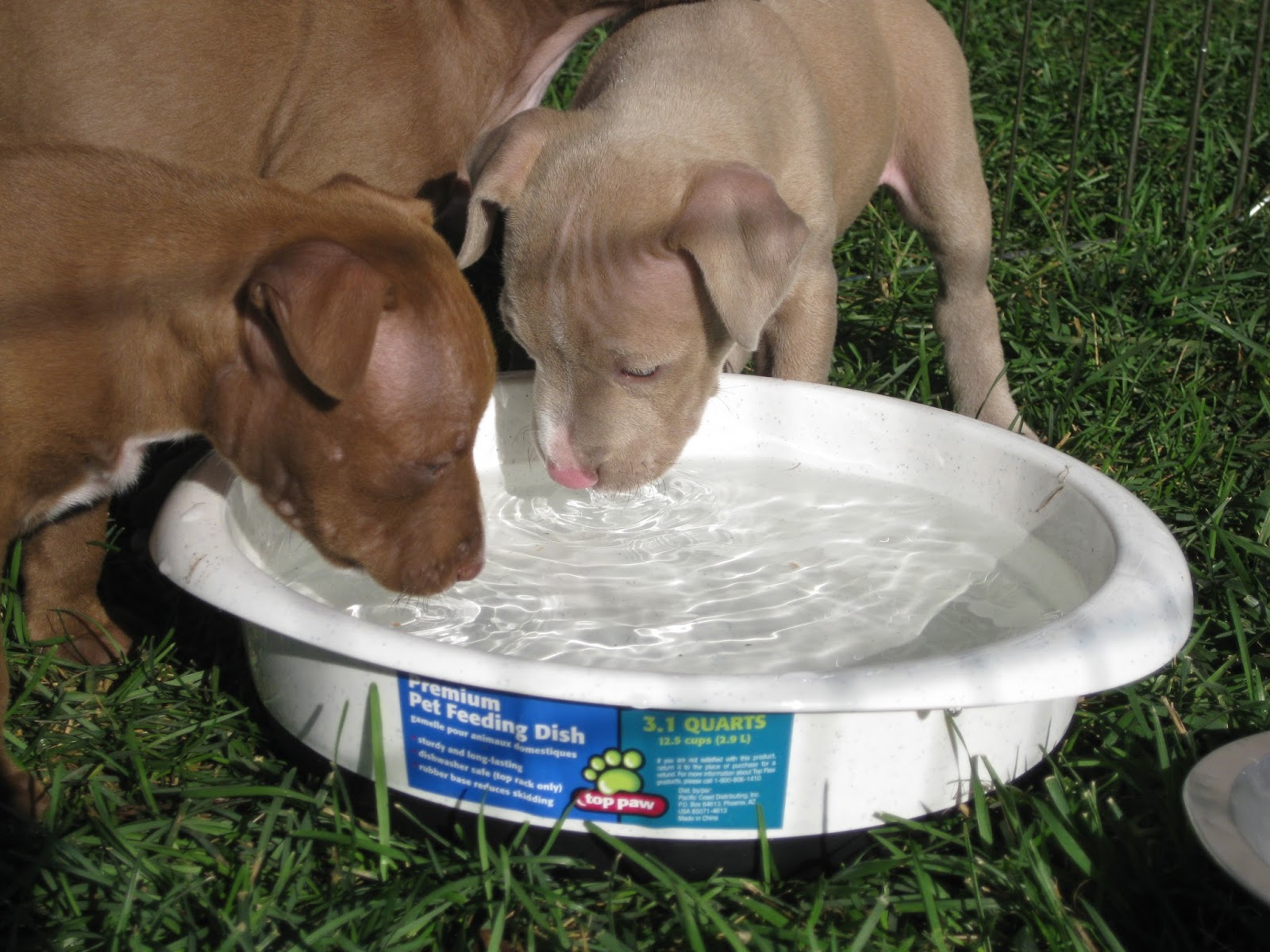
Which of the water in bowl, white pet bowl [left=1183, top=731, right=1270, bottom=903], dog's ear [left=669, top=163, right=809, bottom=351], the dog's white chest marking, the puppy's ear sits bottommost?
the water in bowl

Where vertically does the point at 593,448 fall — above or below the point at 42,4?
below

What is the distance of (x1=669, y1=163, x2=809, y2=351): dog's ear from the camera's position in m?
3.50

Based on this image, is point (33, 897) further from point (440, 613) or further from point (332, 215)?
→ point (332, 215)

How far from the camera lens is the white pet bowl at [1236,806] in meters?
2.44

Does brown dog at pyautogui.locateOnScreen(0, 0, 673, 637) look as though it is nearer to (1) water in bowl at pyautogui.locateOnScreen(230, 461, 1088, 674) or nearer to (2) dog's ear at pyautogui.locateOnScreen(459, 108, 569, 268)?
(2) dog's ear at pyautogui.locateOnScreen(459, 108, 569, 268)

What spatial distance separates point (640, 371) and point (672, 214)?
1.30ft

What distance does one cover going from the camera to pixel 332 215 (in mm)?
3164

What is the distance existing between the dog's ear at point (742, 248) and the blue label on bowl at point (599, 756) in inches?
45.5

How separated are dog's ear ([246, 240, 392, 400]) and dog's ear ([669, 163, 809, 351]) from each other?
0.96m

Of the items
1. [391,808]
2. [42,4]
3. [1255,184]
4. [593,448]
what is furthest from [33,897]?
[1255,184]

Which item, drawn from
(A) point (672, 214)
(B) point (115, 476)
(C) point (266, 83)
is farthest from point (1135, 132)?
(B) point (115, 476)

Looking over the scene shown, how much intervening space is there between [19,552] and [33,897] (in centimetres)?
138

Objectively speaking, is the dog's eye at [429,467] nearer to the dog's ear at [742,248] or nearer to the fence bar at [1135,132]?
the dog's ear at [742,248]

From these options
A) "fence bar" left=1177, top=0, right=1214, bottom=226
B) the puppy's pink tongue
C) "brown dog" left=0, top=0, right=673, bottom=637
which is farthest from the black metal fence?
the puppy's pink tongue
